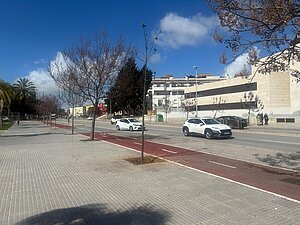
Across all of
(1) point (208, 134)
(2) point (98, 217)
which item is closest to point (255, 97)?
(1) point (208, 134)

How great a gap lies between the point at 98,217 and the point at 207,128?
55.6ft

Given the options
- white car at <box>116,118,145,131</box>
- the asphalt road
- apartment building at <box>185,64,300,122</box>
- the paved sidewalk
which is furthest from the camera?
apartment building at <box>185,64,300,122</box>

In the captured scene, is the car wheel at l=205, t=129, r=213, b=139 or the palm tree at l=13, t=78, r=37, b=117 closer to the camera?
the car wheel at l=205, t=129, r=213, b=139

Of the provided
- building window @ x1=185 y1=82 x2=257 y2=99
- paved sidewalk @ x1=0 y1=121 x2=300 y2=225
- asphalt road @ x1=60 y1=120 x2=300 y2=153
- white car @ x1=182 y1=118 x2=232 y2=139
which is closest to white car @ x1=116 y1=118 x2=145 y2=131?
asphalt road @ x1=60 y1=120 x2=300 y2=153

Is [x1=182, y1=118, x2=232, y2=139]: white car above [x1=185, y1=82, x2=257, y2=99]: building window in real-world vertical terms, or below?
below

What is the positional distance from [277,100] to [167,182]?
55.3m

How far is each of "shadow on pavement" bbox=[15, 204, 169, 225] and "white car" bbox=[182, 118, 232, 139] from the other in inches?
621

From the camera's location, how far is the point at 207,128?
70.0 ft

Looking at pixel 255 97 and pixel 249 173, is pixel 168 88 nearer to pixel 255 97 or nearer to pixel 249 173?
pixel 255 97

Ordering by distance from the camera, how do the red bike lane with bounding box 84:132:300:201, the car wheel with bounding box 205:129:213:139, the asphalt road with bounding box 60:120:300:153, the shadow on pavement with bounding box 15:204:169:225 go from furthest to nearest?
the car wheel with bounding box 205:129:213:139 < the asphalt road with bounding box 60:120:300:153 < the red bike lane with bounding box 84:132:300:201 < the shadow on pavement with bounding box 15:204:169:225

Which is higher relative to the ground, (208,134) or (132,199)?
(208,134)

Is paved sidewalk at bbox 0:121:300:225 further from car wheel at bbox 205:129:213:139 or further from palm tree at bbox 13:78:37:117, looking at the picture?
palm tree at bbox 13:78:37:117

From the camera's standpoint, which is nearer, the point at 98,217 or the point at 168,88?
the point at 98,217

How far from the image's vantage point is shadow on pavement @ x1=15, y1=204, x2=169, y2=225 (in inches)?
192
